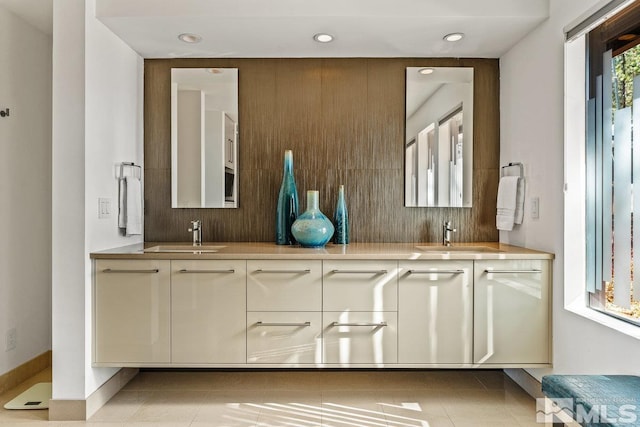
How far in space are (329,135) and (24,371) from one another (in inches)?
96.4

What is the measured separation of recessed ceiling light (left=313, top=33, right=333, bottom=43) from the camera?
265 centimetres

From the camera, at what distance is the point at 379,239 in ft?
10.1

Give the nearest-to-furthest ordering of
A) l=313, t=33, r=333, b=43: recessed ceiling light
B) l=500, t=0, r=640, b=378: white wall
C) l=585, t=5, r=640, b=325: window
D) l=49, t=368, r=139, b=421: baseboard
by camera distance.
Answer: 1. l=585, t=5, r=640, b=325: window
2. l=500, t=0, r=640, b=378: white wall
3. l=49, t=368, r=139, b=421: baseboard
4. l=313, t=33, r=333, b=43: recessed ceiling light

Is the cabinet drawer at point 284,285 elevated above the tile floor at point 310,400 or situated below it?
above

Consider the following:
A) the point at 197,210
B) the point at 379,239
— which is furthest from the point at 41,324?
the point at 379,239

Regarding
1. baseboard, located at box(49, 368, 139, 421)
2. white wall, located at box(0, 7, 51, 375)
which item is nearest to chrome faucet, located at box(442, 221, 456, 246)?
baseboard, located at box(49, 368, 139, 421)

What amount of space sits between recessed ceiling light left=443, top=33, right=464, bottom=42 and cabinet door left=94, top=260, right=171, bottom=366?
2.05 m

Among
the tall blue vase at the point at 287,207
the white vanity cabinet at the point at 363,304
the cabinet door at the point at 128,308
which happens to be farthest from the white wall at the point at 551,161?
the cabinet door at the point at 128,308

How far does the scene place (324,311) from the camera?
2.43 meters

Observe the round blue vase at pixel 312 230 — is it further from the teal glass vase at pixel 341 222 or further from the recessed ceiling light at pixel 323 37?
the recessed ceiling light at pixel 323 37

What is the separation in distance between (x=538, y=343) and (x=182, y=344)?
190 cm

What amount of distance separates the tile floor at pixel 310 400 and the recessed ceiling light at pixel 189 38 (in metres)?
2.10

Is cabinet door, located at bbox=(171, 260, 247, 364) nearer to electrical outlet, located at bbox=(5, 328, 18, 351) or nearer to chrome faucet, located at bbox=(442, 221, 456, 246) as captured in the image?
electrical outlet, located at bbox=(5, 328, 18, 351)

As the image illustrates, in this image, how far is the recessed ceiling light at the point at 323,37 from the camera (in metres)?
2.65
